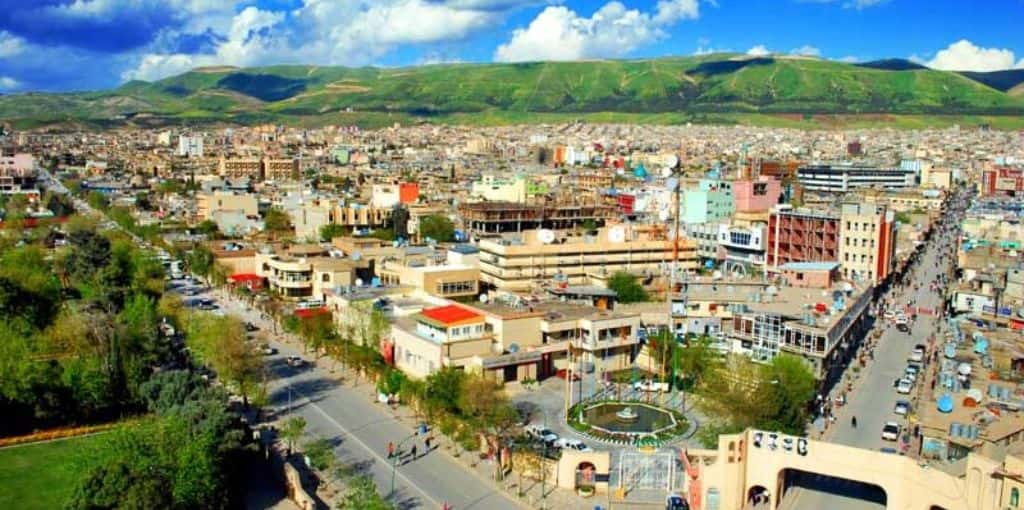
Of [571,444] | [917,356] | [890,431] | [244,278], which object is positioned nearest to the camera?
[571,444]

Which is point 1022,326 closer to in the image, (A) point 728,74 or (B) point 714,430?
(B) point 714,430

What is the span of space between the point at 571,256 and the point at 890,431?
49.4 feet

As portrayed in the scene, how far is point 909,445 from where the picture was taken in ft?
60.4

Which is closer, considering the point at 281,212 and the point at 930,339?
the point at 930,339

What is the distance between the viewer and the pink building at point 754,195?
45.3 meters

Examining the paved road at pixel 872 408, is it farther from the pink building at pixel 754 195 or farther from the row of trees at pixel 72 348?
the row of trees at pixel 72 348

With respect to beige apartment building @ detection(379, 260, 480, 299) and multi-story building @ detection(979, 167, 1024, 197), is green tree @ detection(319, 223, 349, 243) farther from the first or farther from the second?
multi-story building @ detection(979, 167, 1024, 197)

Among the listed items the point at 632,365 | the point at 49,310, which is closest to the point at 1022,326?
the point at 632,365

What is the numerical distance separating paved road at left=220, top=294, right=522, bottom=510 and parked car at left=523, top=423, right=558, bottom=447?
1671mm

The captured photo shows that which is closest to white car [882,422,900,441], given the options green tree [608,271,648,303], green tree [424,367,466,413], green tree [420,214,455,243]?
green tree [424,367,466,413]

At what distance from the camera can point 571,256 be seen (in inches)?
1277

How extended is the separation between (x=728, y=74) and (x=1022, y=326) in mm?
173823

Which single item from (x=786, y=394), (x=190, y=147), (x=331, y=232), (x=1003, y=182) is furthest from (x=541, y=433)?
(x=190, y=147)

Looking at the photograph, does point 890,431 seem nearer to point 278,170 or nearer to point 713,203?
point 713,203
